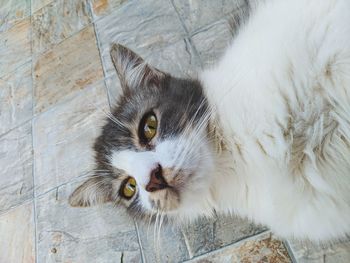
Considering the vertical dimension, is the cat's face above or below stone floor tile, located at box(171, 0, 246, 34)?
above

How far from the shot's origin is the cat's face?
954 mm

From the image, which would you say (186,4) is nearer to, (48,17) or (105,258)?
(48,17)

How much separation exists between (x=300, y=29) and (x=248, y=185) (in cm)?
46

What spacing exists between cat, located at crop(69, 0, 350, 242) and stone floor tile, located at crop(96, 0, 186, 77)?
0.72 meters

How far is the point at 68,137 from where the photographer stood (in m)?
1.94

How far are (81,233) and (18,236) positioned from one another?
425mm

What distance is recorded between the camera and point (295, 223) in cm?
102

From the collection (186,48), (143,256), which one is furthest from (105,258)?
(186,48)

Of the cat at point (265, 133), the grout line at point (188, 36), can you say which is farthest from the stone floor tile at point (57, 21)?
the cat at point (265, 133)

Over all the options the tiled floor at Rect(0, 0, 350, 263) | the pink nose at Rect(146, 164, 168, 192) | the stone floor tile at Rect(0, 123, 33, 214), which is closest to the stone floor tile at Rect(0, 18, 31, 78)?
the tiled floor at Rect(0, 0, 350, 263)

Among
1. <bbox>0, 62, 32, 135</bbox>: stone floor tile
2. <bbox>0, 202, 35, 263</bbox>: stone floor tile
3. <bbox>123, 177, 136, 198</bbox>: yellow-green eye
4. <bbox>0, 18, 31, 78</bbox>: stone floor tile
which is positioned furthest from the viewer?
<bbox>0, 18, 31, 78</bbox>: stone floor tile

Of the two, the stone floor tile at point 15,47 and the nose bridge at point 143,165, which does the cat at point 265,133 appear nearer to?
the nose bridge at point 143,165

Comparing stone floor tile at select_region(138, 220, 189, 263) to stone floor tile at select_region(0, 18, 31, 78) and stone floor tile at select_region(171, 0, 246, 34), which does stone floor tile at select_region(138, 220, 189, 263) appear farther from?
stone floor tile at select_region(0, 18, 31, 78)

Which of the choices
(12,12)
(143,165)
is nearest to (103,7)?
(12,12)
